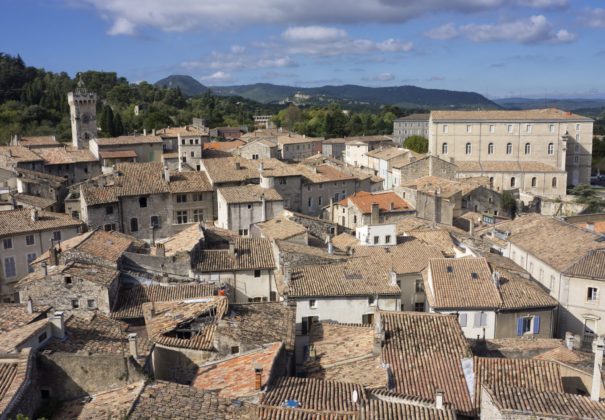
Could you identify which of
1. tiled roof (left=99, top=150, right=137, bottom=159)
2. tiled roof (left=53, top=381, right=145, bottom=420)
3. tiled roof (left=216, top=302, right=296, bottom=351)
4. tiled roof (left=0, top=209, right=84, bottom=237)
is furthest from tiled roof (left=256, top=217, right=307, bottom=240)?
tiled roof (left=99, top=150, right=137, bottom=159)

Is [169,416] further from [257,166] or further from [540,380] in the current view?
[257,166]

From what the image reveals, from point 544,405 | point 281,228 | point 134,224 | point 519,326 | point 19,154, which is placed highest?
point 19,154

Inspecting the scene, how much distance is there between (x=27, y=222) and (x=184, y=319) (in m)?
24.2

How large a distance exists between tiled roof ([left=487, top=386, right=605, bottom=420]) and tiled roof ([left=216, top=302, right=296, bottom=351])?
814 centimetres

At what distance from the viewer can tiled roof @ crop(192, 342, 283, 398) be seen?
17.8 m

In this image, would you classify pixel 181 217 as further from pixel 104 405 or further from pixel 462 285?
pixel 104 405

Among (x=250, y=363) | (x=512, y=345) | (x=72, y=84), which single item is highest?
(x=72, y=84)

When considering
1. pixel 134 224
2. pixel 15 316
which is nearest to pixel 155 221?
pixel 134 224

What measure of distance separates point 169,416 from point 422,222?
3582 cm

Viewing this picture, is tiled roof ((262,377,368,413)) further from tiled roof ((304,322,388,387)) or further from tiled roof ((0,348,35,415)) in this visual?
tiled roof ((0,348,35,415))

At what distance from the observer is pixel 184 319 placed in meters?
22.2

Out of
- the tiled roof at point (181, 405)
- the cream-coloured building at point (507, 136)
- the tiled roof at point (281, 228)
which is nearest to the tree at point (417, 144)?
the cream-coloured building at point (507, 136)

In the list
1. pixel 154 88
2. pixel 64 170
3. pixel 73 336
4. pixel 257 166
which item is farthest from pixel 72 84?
pixel 73 336

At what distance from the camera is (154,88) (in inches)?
7392
